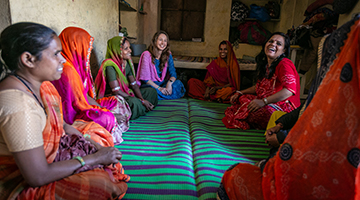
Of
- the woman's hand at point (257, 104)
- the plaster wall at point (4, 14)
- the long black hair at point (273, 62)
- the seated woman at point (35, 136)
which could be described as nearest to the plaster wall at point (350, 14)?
the long black hair at point (273, 62)

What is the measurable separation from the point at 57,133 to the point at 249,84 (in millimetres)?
4030

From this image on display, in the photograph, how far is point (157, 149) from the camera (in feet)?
6.93

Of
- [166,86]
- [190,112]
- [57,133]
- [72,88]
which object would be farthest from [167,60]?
[57,133]

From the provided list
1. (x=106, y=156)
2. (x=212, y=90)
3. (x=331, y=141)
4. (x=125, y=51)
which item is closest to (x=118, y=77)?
(x=125, y=51)

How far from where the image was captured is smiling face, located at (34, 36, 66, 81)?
108 cm

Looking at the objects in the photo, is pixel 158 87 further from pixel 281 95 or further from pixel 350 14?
pixel 350 14

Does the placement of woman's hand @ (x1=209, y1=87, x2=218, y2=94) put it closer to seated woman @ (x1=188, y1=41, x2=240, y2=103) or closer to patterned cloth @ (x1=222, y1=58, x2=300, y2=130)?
seated woman @ (x1=188, y1=41, x2=240, y2=103)

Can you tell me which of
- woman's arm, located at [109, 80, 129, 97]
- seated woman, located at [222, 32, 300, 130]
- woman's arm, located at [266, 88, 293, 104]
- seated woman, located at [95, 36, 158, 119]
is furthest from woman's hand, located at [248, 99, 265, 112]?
woman's arm, located at [109, 80, 129, 97]

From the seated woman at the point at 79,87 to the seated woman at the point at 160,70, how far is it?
1.38 metres

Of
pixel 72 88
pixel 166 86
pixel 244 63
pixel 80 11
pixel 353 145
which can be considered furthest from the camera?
pixel 244 63

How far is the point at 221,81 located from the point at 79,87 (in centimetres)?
258

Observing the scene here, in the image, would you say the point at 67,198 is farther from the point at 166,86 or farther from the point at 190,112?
the point at 166,86

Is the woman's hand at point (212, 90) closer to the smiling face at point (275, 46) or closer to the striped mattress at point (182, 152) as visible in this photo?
the striped mattress at point (182, 152)

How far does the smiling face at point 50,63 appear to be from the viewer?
1.08 metres
